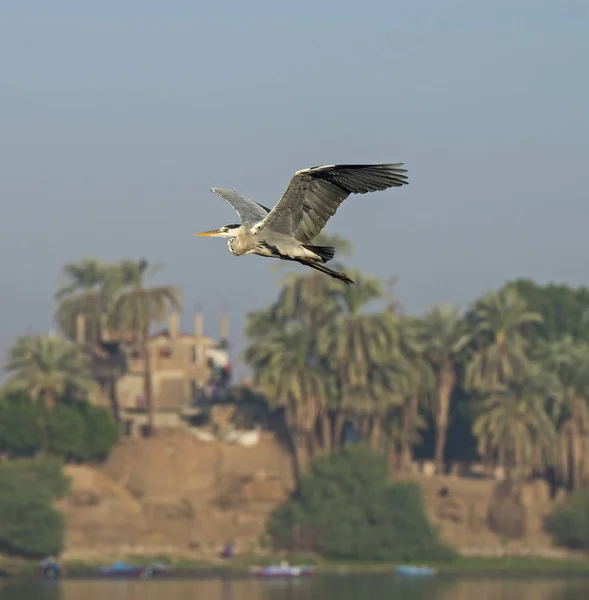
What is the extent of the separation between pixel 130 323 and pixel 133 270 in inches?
108

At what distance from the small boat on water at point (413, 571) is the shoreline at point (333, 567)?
0.66 meters

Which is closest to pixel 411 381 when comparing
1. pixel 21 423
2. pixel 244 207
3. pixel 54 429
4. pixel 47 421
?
pixel 54 429

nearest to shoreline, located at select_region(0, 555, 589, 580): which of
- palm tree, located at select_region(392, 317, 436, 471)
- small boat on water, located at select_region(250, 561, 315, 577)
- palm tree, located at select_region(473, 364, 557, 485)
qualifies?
small boat on water, located at select_region(250, 561, 315, 577)

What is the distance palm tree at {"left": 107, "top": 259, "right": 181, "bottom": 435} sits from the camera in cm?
8062

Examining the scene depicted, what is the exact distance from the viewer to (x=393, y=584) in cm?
7300

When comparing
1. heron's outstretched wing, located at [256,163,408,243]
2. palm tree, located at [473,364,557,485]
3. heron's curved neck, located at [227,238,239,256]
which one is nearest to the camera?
heron's outstretched wing, located at [256,163,408,243]

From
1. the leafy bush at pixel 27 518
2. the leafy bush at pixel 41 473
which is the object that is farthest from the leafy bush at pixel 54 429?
the leafy bush at pixel 27 518

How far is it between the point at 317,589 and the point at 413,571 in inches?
264

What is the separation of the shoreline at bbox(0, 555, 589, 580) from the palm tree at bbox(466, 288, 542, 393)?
811 cm

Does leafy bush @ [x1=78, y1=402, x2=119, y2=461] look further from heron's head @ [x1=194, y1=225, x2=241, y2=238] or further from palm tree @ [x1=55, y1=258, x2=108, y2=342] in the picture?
heron's head @ [x1=194, y1=225, x2=241, y2=238]

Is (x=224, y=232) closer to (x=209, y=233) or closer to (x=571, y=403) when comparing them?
(x=209, y=233)

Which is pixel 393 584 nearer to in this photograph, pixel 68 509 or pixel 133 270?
pixel 68 509

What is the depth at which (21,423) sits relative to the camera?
77.2 m

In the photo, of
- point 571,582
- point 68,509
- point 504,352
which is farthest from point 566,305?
point 68,509
